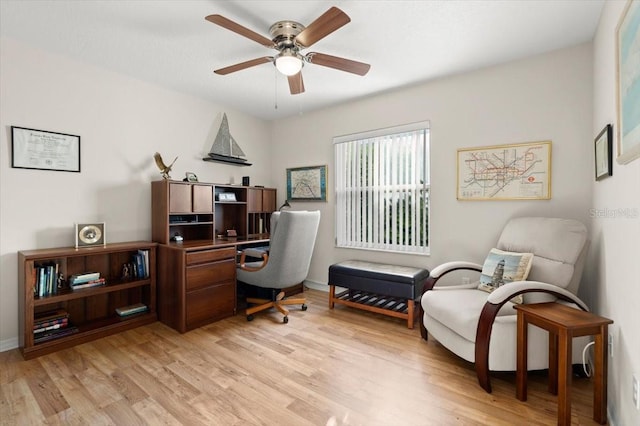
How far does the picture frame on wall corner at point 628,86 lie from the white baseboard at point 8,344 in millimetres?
4309

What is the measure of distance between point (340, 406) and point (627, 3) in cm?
257

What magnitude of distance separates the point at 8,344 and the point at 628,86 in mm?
4489

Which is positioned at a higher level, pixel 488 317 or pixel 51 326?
pixel 488 317

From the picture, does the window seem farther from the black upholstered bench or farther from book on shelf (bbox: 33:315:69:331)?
book on shelf (bbox: 33:315:69:331)

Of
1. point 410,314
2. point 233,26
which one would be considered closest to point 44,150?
point 233,26

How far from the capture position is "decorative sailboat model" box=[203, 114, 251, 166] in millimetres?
3887

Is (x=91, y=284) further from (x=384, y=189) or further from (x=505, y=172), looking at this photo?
(x=505, y=172)

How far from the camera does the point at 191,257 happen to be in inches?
113

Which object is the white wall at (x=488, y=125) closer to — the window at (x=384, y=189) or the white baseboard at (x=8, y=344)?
the window at (x=384, y=189)

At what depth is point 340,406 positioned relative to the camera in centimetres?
178

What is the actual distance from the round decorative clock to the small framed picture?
4.03 meters

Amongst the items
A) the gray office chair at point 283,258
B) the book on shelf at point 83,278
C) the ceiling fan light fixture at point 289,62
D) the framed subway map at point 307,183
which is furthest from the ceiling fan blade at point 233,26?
the book on shelf at point 83,278

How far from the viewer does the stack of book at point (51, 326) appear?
240 cm

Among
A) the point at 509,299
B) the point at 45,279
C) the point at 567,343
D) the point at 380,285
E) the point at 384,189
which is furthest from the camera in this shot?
the point at 384,189
